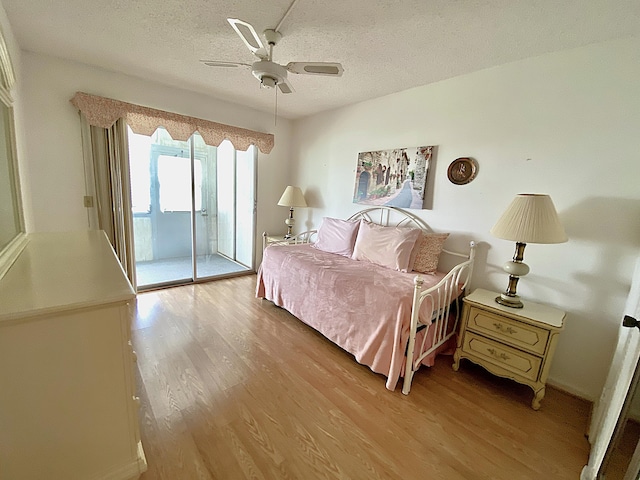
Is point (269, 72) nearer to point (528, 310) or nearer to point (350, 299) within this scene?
point (350, 299)

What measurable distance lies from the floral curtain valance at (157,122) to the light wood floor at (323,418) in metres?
2.13

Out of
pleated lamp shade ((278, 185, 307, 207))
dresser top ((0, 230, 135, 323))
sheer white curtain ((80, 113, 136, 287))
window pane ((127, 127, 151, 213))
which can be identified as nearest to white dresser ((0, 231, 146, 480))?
dresser top ((0, 230, 135, 323))

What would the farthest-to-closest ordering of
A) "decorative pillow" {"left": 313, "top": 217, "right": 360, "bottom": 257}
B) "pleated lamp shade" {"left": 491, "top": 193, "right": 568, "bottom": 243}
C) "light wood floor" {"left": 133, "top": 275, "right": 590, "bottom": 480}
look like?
"decorative pillow" {"left": 313, "top": 217, "right": 360, "bottom": 257}, "pleated lamp shade" {"left": 491, "top": 193, "right": 568, "bottom": 243}, "light wood floor" {"left": 133, "top": 275, "right": 590, "bottom": 480}

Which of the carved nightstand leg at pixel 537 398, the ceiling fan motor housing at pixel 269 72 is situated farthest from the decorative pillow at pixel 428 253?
the ceiling fan motor housing at pixel 269 72

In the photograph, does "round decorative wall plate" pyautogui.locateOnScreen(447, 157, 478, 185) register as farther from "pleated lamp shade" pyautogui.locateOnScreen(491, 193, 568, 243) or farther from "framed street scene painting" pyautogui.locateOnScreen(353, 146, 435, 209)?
"pleated lamp shade" pyautogui.locateOnScreen(491, 193, 568, 243)

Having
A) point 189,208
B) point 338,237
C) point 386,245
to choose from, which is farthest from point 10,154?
point 386,245

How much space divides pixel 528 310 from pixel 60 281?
8.60ft

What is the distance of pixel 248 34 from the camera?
1.44 metres

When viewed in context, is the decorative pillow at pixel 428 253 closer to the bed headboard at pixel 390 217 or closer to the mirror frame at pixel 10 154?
the bed headboard at pixel 390 217

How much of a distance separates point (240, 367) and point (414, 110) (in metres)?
2.83

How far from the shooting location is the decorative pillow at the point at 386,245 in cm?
244

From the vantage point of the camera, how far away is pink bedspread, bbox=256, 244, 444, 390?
1843 millimetres

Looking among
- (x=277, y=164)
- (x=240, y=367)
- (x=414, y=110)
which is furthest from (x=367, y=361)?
(x=277, y=164)

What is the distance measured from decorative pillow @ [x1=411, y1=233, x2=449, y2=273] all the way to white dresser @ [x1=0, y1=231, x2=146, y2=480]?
7.15 ft
